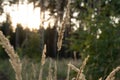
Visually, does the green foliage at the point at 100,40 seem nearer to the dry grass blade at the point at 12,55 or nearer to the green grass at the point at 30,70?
the green grass at the point at 30,70

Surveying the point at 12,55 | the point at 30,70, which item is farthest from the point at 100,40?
the point at 12,55

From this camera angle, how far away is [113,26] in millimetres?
6242

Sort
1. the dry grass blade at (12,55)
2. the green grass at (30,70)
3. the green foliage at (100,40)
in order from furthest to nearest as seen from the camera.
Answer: the green foliage at (100,40), the green grass at (30,70), the dry grass blade at (12,55)

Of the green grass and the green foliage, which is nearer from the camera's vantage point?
the green grass

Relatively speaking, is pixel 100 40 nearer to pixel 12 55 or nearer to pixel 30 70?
pixel 30 70

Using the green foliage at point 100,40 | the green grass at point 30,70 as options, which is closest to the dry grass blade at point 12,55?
the green grass at point 30,70

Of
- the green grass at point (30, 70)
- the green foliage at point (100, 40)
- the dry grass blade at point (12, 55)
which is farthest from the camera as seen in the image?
the green foliage at point (100, 40)

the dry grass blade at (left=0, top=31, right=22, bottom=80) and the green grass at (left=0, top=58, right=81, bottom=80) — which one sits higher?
the dry grass blade at (left=0, top=31, right=22, bottom=80)

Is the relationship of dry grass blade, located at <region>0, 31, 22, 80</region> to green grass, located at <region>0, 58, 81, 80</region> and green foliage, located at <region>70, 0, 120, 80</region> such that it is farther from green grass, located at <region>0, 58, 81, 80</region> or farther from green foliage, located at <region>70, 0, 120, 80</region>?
green foliage, located at <region>70, 0, 120, 80</region>

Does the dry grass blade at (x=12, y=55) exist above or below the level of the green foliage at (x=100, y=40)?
above

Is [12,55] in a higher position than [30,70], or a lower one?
higher

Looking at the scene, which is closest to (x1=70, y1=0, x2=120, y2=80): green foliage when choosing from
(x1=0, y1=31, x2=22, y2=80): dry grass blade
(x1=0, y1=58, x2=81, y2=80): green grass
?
(x1=0, y1=58, x2=81, y2=80): green grass

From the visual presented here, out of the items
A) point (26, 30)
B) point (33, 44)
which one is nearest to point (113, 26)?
point (33, 44)

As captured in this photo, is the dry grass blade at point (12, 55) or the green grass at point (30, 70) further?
the green grass at point (30, 70)
